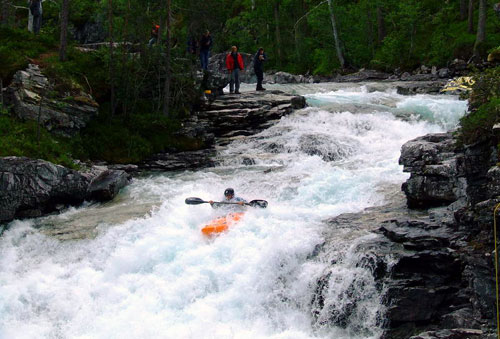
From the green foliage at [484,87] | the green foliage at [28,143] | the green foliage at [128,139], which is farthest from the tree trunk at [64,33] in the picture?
the green foliage at [484,87]

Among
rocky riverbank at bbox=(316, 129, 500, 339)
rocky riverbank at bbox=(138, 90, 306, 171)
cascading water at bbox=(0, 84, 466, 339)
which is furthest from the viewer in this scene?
rocky riverbank at bbox=(138, 90, 306, 171)

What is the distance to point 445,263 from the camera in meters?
7.88

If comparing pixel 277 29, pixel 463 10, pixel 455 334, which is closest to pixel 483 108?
pixel 455 334

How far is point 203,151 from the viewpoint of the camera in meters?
17.3

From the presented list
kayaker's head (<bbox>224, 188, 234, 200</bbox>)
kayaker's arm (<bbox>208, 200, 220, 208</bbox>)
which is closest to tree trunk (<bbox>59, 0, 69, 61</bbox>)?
Answer: kayaker's arm (<bbox>208, 200, 220, 208</bbox>)

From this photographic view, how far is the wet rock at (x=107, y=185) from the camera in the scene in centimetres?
1339

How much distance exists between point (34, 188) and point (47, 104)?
354 centimetres

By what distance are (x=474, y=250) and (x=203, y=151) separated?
1094 cm

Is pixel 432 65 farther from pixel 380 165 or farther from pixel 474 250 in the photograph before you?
pixel 474 250

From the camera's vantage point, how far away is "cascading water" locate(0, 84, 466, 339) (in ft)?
28.0

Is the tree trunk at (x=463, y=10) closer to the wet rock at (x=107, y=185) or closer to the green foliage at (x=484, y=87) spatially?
the green foliage at (x=484, y=87)

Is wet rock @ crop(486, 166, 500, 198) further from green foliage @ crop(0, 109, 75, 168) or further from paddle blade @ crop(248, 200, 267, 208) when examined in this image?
green foliage @ crop(0, 109, 75, 168)

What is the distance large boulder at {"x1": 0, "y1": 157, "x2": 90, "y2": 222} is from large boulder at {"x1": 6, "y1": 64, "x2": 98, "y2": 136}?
183 cm

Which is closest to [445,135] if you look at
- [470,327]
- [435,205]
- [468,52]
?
[435,205]
